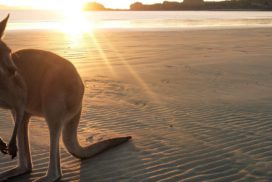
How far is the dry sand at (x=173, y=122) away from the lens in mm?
3811

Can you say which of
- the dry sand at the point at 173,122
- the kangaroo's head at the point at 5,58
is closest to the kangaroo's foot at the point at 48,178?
the dry sand at the point at 173,122

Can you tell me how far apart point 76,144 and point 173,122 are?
173 centimetres

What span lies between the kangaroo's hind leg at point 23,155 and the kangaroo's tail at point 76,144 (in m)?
0.29

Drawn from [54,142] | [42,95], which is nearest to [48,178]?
[54,142]

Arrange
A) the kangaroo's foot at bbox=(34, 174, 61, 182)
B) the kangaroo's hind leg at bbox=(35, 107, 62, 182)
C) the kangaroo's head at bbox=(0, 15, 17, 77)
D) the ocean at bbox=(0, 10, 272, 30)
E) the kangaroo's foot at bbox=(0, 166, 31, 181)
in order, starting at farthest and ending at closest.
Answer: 1. the ocean at bbox=(0, 10, 272, 30)
2. the kangaroo's foot at bbox=(0, 166, 31, 181)
3. the kangaroo's foot at bbox=(34, 174, 61, 182)
4. the kangaroo's hind leg at bbox=(35, 107, 62, 182)
5. the kangaroo's head at bbox=(0, 15, 17, 77)

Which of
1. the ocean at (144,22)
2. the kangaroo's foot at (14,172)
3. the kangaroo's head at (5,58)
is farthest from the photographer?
the ocean at (144,22)

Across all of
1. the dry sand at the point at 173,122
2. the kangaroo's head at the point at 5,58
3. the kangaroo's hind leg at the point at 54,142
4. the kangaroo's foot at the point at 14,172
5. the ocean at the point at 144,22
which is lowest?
the ocean at the point at 144,22

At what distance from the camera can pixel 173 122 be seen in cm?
523

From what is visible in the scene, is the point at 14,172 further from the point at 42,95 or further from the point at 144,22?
the point at 144,22

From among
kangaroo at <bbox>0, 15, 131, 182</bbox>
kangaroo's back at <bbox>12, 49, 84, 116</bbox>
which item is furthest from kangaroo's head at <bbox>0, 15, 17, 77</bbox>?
kangaroo's back at <bbox>12, 49, 84, 116</bbox>

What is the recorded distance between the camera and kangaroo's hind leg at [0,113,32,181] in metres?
3.49

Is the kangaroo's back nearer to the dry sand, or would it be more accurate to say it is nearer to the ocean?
the dry sand

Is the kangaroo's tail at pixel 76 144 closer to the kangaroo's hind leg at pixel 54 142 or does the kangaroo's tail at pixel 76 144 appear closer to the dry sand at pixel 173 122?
the dry sand at pixel 173 122

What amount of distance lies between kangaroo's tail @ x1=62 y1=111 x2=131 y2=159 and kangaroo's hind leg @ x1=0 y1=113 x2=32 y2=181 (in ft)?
0.95
